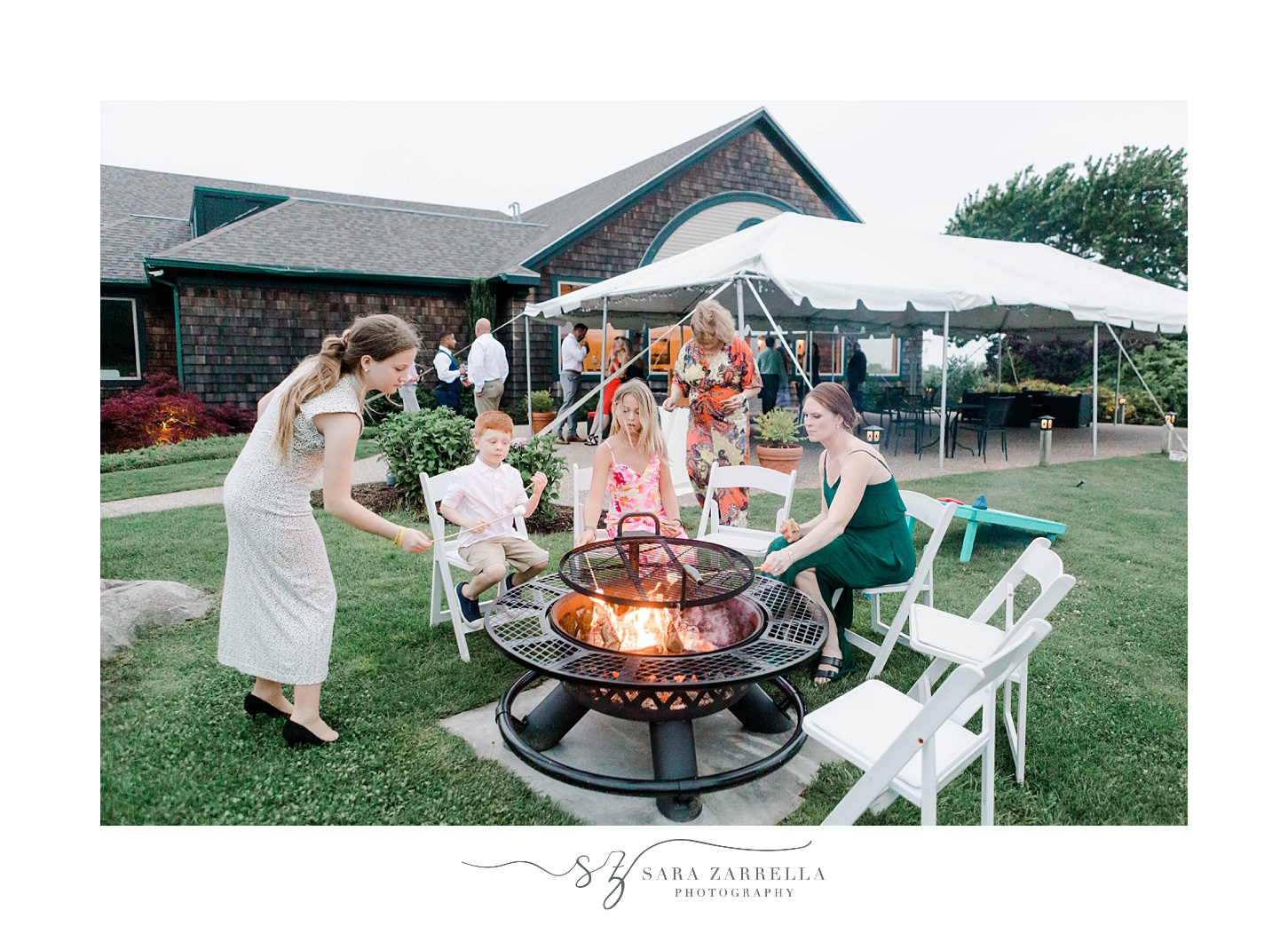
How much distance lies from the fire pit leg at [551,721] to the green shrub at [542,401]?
8.86 metres

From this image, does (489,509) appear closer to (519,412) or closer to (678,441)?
(678,441)

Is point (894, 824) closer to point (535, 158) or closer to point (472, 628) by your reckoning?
point (472, 628)

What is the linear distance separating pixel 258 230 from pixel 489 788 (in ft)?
34.6

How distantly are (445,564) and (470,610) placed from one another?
0.34 metres

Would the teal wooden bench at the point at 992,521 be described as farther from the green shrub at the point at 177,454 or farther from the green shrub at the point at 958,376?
the green shrub at the point at 958,376

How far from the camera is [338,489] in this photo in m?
2.29

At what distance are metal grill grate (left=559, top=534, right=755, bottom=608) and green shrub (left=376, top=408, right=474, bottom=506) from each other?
302 cm

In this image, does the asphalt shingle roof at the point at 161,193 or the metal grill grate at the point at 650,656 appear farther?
the asphalt shingle roof at the point at 161,193

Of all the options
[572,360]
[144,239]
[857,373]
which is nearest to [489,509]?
[572,360]

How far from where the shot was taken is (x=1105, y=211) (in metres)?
8.41

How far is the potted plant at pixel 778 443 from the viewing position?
7.38 meters

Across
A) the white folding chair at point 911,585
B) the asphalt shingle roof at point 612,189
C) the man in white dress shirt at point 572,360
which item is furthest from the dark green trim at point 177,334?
the white folding chair at point 911,585
